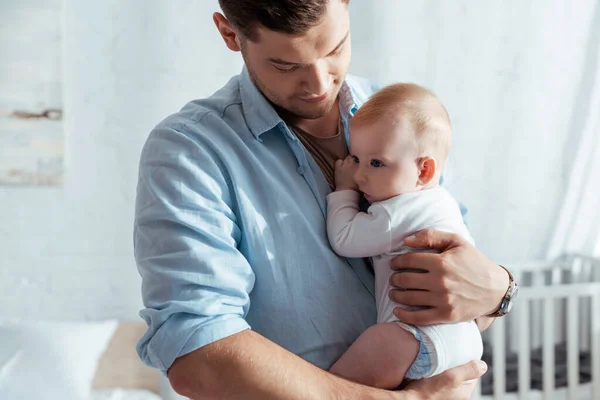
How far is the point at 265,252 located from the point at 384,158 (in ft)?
0.92

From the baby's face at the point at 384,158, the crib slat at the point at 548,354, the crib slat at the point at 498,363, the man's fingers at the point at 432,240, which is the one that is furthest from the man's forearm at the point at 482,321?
the crib slat at the point at 548,354

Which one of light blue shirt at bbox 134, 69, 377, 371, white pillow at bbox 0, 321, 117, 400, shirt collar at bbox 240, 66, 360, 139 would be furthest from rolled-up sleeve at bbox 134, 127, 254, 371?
white pillow at bbox 0, 321, 117, 400

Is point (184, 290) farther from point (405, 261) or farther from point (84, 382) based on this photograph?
point (84, 382)

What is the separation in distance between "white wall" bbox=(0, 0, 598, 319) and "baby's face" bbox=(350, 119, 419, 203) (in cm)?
162

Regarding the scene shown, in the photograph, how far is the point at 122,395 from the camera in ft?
8.47

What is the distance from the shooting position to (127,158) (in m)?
2.66

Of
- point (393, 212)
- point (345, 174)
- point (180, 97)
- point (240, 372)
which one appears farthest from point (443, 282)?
point (180, 97)

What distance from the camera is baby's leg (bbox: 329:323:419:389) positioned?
1047 mm

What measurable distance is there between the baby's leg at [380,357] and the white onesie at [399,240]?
2cm

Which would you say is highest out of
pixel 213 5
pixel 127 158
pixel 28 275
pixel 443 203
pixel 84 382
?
pixel 213 5

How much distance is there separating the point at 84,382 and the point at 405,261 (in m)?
1.82

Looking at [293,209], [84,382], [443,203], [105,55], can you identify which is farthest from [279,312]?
[105,55]

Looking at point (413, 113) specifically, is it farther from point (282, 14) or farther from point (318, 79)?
point (282, 14)

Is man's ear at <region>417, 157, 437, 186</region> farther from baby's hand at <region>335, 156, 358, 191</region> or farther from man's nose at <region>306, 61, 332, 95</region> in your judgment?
man's nose at <region>306, 61, 332, 95</region>
